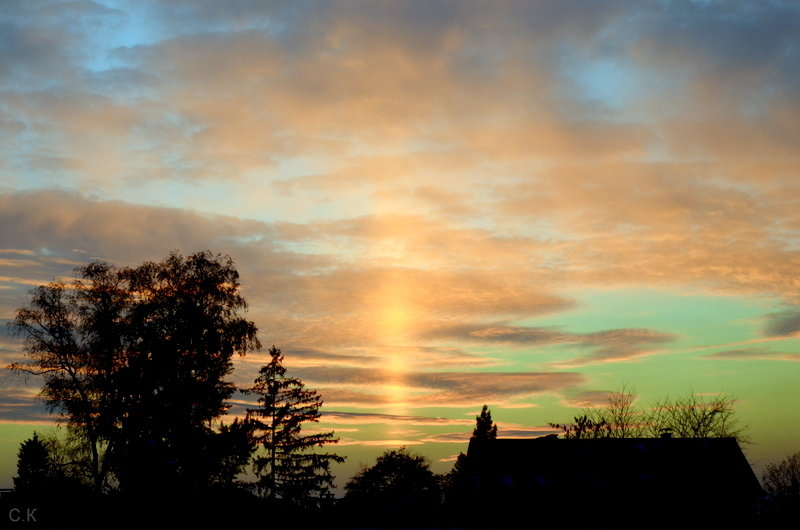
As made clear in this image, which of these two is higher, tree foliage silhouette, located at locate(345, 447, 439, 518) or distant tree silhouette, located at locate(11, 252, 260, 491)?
distant tree silhouette, located at locate(11, 252, 260, 491)

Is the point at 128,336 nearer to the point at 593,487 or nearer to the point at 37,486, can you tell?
the point at 37,486

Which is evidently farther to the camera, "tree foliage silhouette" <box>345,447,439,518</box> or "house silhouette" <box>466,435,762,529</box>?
"tree foliage silhouette" <box>345,447,439,518</box>

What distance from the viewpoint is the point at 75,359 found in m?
52.5

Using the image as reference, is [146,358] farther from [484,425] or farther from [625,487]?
[484,425]

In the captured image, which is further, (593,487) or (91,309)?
(593,487)

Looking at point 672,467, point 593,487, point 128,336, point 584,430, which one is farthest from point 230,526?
point 584,430

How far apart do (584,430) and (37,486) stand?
242 ft

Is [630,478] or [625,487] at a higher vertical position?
[630,478]

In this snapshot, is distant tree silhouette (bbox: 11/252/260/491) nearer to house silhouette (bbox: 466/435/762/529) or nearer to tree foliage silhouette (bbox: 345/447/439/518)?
house silhouette (bbox: 466/435/762/529)

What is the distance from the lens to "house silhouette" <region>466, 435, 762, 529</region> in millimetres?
63906

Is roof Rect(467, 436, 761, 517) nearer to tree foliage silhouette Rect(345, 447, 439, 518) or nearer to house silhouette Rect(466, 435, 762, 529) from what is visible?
house silhouette Rect(466, 435, 762, 529)

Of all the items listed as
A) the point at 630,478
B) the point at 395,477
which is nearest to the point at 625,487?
the point at 630,478

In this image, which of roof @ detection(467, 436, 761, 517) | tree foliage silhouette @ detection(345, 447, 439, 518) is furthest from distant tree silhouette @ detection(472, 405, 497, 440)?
roof @ detection(467, 436, 761, 517)

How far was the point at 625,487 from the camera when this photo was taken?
2584 inches
